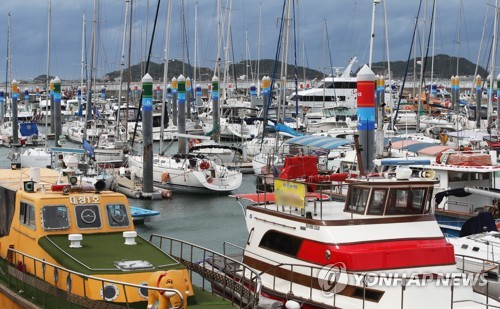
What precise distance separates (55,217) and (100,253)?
1.82 meters

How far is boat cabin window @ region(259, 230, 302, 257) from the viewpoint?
19.5 m

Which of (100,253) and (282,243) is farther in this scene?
(282,243)

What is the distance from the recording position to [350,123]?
3017 inches

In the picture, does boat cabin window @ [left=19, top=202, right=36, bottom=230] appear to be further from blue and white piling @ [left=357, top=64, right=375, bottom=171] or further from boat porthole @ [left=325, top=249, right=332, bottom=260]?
blue and white piling @ [left=357, top=64, right=375, bottom=171]

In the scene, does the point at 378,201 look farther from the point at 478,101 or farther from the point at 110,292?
the point at 478,101

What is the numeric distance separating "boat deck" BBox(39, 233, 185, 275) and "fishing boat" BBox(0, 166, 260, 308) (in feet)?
0.06

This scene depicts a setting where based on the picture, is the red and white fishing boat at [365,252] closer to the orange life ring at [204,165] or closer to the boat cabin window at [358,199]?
Result: the boat cabin window at [358,199]

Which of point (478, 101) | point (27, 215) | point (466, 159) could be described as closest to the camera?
point (27, 215)

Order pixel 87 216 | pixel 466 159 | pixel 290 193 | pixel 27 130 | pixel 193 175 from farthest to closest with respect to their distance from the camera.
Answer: pixel 27 130 < pixel 193 175 < pixel 466 159 < pixel 290 193 < pixel 87 216

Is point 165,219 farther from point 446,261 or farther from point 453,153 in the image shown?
point 446,261

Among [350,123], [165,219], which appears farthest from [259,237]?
[350,123]

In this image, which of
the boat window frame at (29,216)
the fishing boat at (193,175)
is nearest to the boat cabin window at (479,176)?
the boat window frame at (29,216)

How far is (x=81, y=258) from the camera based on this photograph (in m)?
15.9

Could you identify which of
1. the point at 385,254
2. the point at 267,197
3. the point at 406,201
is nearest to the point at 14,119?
the point at 267,197
